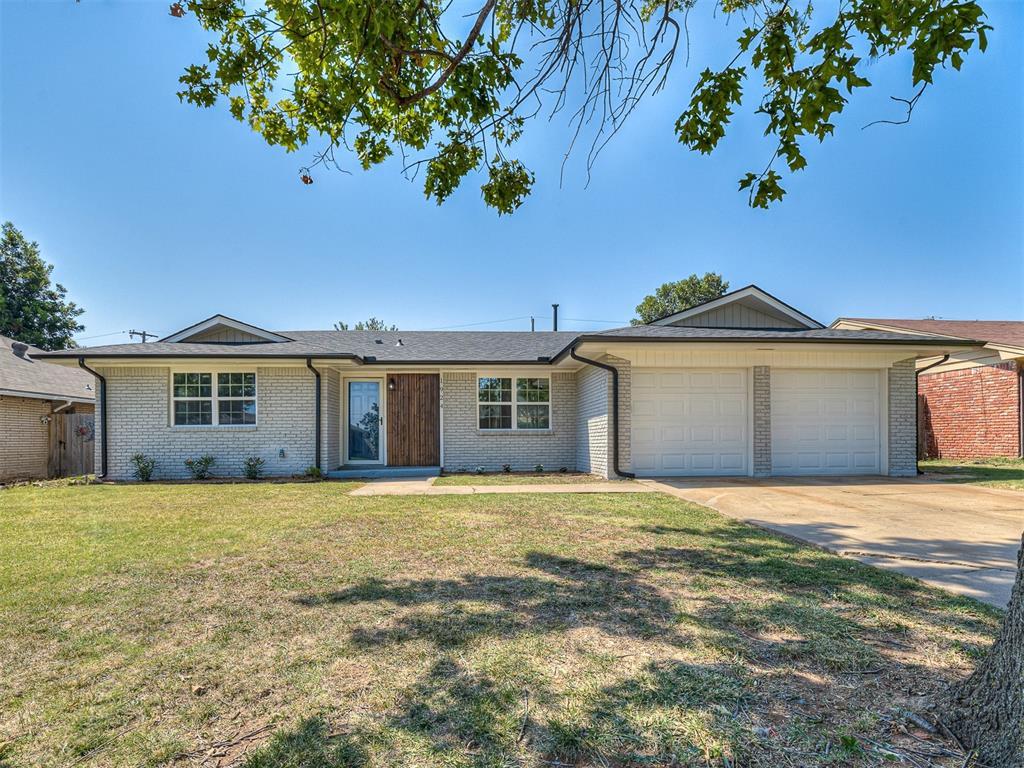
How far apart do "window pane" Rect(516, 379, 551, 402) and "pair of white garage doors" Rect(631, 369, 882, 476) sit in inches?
114

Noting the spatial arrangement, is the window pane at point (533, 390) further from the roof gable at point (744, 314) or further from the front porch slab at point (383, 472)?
the roof gable at point (744, 314)

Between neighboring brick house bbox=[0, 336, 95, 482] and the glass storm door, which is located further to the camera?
the glass storm door

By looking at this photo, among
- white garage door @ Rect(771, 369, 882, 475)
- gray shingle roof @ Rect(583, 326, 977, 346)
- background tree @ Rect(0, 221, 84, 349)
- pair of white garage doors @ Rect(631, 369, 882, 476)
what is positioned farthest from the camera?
background tree @ Rect(0, 221, 84, 349)

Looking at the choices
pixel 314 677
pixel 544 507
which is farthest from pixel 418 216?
pixel 314 677

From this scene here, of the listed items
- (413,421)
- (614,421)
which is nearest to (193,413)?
(413,421)

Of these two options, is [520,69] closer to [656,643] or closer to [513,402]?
[656,643]

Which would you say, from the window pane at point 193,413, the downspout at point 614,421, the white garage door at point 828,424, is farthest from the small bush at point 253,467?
the white garage door at point 828,424

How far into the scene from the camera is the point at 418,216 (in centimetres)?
1235

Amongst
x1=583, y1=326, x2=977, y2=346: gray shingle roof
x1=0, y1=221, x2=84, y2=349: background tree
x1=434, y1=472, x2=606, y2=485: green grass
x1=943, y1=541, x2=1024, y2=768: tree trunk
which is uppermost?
x1=0, y1=221, x2=84, y2=349: background tree

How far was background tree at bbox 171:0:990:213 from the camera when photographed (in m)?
3.22

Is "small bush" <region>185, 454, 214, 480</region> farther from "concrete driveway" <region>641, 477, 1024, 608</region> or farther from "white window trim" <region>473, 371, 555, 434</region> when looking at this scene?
"concrete driveway" <region>641, 477, 1024, 608</region>

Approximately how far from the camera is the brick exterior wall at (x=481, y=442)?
12.6 metres

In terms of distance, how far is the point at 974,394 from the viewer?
14.5 meters

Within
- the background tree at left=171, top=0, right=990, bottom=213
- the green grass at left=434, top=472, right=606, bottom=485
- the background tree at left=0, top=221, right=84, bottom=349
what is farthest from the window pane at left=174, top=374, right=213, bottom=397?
the background tree at left=0, top=221, right=84, bottom=349
